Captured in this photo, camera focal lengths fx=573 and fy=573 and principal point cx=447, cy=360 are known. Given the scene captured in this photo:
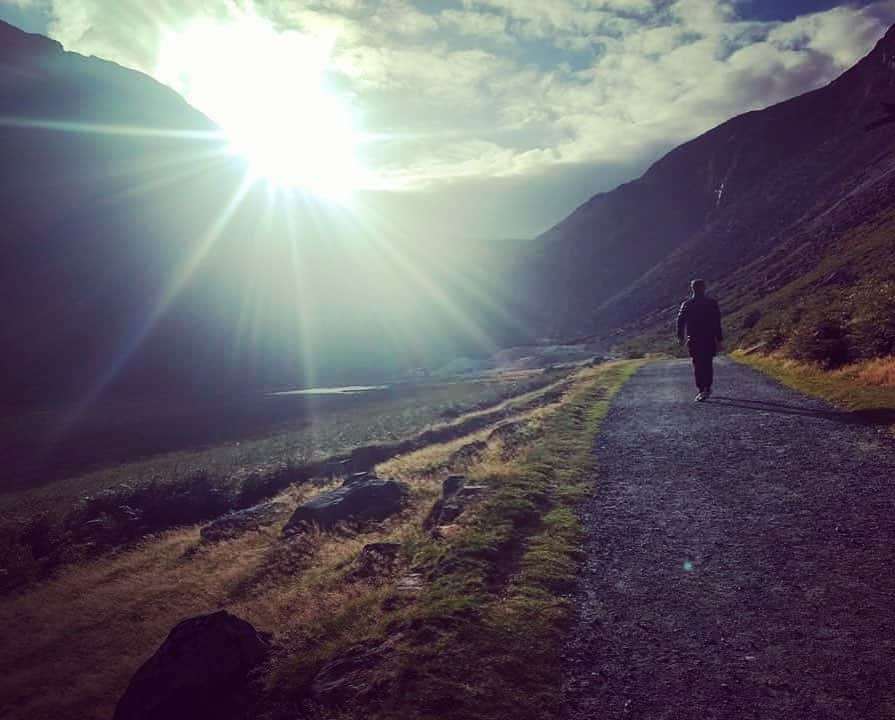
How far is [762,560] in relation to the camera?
6703 millimetres

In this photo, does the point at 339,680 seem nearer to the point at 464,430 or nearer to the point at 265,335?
the point at 464,430

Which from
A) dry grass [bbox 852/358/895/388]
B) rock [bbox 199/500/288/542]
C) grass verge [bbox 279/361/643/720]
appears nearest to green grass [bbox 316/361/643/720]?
grass verge [bbox 279/361/643/720]

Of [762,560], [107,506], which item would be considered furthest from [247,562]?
[107,506]

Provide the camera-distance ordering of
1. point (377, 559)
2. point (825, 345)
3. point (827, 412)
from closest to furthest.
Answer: point (377, 559)
point (827, 412)
point (825, 345)

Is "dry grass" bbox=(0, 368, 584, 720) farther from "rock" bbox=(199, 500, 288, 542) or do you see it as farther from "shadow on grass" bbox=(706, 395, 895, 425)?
"shadow on grass" bbox=(706, 395, 895, 425)

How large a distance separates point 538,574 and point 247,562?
35.4 ft

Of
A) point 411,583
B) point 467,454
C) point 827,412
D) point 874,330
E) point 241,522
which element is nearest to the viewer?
point 411,583

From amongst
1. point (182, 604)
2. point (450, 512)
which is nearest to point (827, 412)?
point (450, 512)

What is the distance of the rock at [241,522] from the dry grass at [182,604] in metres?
0.64

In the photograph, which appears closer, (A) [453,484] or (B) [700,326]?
(A) [453,484]

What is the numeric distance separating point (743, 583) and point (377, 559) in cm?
576

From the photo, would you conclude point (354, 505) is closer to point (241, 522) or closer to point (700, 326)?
point (241, 522)

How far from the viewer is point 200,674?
6898 millimetres

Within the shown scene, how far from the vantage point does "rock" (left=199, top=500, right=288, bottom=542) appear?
19.7m
